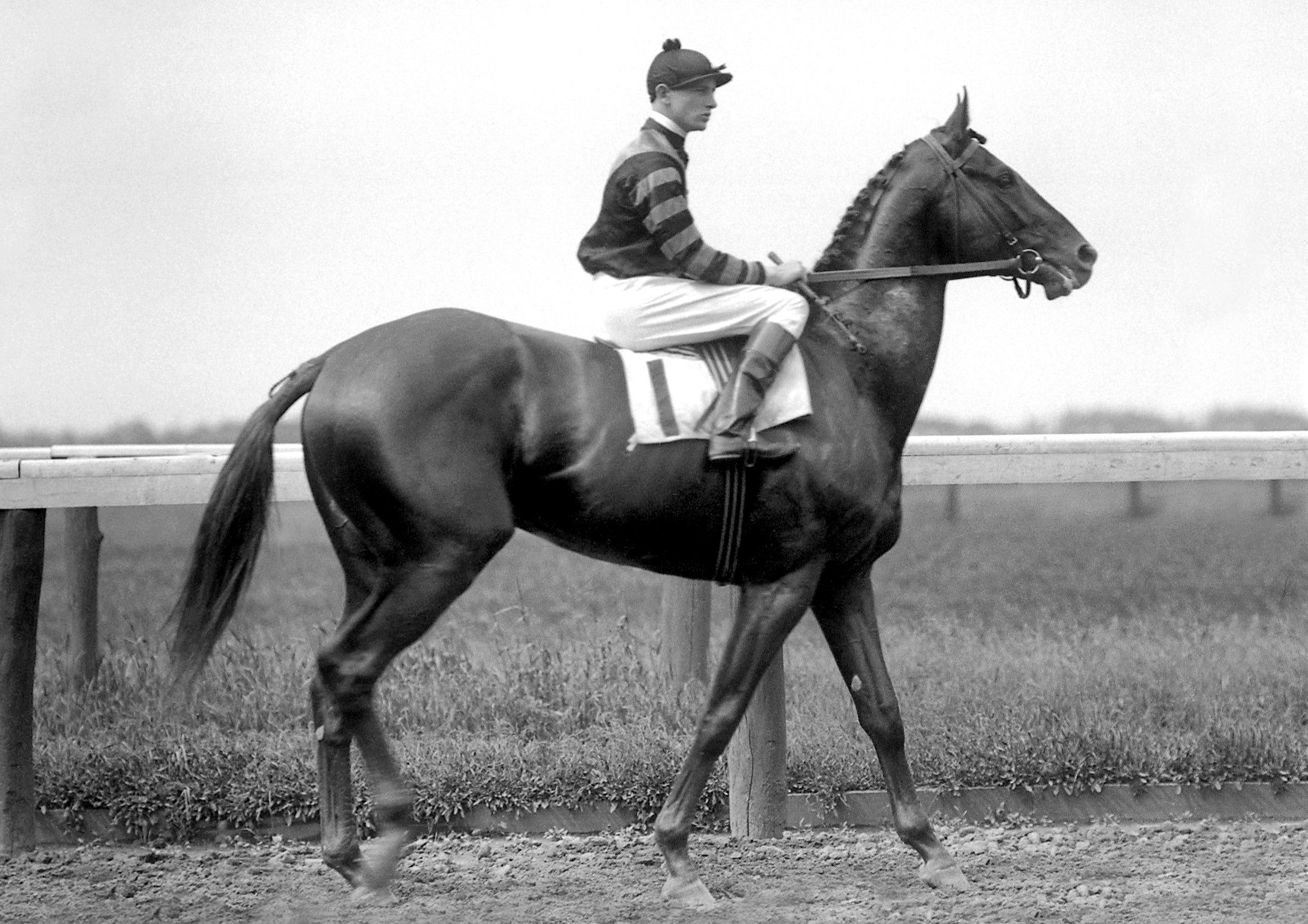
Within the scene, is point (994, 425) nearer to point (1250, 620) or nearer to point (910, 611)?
point (910, 611)

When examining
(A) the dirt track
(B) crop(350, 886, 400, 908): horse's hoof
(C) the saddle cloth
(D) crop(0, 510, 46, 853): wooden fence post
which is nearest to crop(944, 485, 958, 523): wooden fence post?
(A) the dirt track

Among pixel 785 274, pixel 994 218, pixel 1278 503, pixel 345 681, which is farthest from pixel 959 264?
pixel 1278 503

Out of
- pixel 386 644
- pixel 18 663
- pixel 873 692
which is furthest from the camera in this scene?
pixel 18 663

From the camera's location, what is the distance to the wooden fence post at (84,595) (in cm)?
506

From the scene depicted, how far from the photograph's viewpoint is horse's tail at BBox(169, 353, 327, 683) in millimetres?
3930

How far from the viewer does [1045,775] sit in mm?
4797

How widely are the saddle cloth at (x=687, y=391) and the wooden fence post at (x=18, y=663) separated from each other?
2163 millimetres

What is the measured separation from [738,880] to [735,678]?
0.68 meters

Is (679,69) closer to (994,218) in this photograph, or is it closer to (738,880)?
(994,218)

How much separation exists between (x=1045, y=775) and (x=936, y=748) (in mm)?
388

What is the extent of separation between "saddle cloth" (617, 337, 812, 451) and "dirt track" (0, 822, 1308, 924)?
1383 millimetres

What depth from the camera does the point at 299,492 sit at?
15.8 ft

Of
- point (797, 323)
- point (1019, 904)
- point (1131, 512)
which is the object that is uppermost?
point (797, 323)

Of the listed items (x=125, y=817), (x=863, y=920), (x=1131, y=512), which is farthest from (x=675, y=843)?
(x=1131, y=512)
